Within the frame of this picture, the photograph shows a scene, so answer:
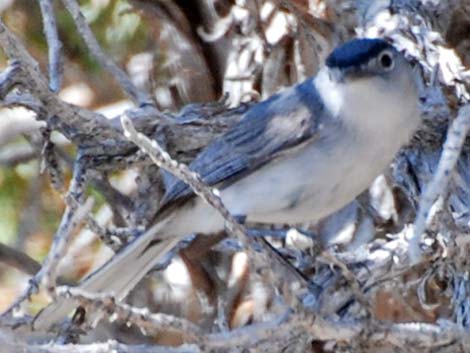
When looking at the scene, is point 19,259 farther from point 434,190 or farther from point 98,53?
point 434,190

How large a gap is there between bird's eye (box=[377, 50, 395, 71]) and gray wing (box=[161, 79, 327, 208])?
0.61 feet

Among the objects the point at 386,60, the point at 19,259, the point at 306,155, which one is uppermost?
the point at 386,60

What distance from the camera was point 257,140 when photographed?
3059 mm

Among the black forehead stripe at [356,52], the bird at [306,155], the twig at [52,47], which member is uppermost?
the twig at [52,47]

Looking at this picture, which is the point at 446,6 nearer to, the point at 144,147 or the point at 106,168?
the point at 106,168

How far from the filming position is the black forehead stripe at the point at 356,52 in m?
2.88

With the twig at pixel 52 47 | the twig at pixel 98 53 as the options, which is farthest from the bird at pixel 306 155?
the twig at pixel 52 47

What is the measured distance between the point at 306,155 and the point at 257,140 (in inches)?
6.5

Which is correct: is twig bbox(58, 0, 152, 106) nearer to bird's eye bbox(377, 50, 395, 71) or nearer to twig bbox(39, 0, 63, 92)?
twig bbox(39, 0, 63, 92)

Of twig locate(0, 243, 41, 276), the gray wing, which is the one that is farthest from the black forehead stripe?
twig locate(0, 243, 41, 276)

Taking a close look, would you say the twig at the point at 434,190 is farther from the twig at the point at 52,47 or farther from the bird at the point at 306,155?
the twig at the point at 52,47

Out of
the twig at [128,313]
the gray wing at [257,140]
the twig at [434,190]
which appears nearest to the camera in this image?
the twig at [128,313]

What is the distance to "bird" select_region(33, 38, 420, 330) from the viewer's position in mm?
2896

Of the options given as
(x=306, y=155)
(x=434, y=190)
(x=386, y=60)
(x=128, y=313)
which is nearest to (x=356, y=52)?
(x=386, y=60)
